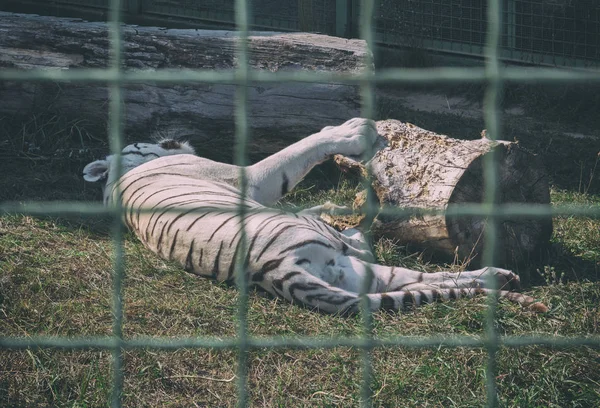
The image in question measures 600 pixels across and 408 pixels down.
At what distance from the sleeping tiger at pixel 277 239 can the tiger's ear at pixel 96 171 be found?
6.2 inches

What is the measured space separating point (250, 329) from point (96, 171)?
1766 millimetres

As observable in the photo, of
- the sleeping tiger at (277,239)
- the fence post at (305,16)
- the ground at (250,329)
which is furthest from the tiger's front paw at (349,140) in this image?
the fence post at (305,16)

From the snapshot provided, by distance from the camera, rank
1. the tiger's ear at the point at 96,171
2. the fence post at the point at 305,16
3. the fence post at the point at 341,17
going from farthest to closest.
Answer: the fence post at the point at 341,17 → the fence post at the point at 305,16 → the tiger's ear at the point at 96,171

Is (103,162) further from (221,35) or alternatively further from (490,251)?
(490,251)

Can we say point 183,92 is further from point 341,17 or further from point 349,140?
point 341,17

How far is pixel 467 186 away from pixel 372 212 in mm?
2266

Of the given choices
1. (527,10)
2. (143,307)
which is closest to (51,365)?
(143,307)

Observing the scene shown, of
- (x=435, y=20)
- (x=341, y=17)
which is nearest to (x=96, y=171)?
(x=341, y=17)

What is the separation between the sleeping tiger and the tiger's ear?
0.16 m

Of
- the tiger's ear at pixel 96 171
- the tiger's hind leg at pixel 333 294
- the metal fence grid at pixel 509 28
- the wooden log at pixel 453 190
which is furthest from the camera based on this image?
the metal fence grid at pixel 509 28

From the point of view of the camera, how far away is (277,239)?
126 inches

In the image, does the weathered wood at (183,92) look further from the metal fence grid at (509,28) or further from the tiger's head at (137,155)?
the metal fence grid at (509,28)

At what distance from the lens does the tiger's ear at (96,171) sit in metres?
4.28

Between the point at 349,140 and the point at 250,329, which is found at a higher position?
the point at 349,140
